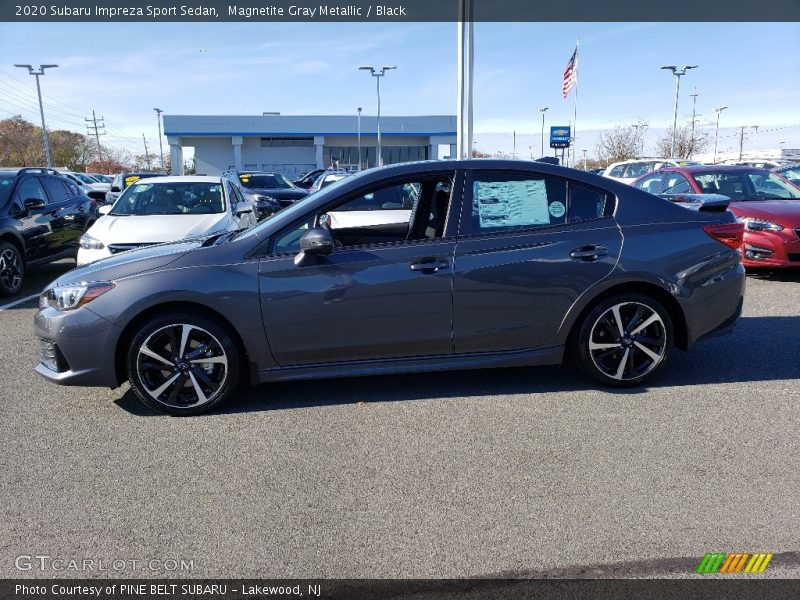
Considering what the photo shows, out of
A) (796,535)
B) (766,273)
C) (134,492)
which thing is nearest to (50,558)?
(134,492)

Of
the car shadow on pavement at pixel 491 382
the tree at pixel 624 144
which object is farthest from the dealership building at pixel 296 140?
the car shadow on pavement at pixel 491 382

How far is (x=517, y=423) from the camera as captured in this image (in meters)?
4.04

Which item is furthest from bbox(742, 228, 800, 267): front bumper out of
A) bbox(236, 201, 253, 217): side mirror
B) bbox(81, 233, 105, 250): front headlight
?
bbox(81, 233, 105, 250): front headlight

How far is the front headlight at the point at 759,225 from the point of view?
8.53 meters

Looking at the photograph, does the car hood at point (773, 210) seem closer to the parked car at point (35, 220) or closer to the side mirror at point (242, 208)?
the side mirror at point (242, 208)

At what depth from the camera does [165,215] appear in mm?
8633

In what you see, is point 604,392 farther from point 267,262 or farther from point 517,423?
point 267,262

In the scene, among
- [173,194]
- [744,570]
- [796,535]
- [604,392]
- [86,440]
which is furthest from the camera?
[173,194]

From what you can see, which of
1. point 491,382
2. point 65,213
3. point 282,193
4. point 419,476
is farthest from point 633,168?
point 419,476

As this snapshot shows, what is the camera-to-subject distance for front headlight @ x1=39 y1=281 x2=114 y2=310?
410cm

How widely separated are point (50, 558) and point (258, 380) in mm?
1742

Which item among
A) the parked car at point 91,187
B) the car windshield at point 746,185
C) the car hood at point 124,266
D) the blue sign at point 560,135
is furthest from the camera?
the blue sign at point 560,135

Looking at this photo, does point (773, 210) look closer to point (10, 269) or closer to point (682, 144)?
point (10, 269)

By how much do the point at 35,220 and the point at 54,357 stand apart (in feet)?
20.1
